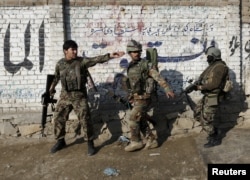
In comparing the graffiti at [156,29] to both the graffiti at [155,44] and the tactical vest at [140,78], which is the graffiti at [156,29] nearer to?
the graffiti at [155,44]

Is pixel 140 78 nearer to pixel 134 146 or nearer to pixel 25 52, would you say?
pixel 134 146

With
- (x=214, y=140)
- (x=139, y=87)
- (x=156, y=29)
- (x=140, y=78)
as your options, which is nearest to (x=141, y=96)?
(x=139, y=87)

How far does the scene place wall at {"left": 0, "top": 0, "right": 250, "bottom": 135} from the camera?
673cm

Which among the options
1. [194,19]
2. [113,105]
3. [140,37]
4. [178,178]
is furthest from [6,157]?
[194,19]

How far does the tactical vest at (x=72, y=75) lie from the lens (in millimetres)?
5516

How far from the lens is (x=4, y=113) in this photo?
6.80 metres

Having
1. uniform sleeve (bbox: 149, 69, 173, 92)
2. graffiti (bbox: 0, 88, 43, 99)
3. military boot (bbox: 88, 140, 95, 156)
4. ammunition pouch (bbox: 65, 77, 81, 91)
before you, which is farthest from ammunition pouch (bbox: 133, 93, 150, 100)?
graffiti (bbox: 0, 88, 43, 99)

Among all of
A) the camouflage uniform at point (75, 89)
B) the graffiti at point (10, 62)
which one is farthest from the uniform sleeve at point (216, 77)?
the graffiti at point (10, 62)

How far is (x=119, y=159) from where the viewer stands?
549cm

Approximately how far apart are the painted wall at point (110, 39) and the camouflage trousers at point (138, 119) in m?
1.42

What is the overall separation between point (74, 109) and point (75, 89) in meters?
0.33

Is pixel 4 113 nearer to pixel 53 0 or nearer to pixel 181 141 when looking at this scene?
pixel 53 0

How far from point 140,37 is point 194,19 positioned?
1149mm

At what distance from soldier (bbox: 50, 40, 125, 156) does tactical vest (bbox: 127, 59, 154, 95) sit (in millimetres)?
329
